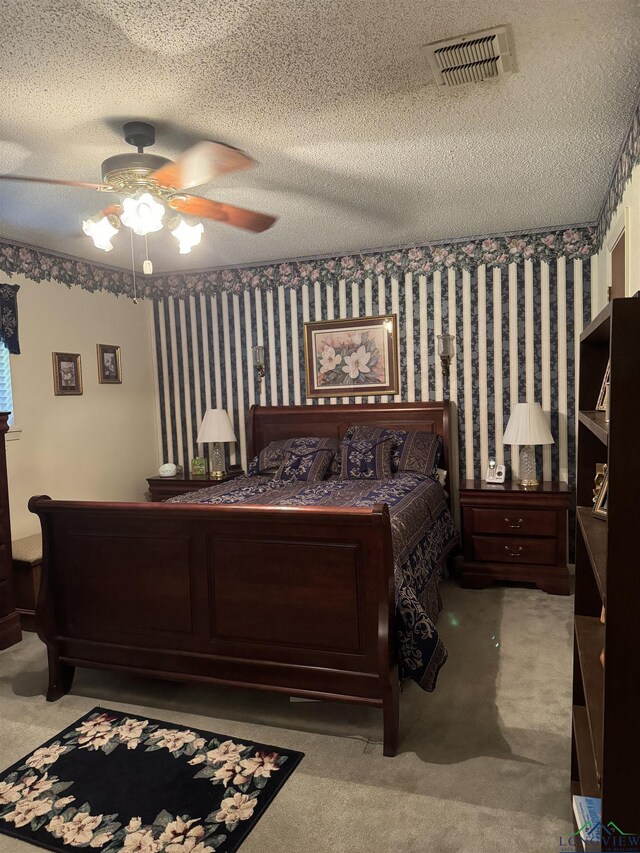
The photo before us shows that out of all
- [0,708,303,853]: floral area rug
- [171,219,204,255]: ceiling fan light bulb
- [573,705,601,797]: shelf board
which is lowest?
[0,708,303,853]: floral area rug

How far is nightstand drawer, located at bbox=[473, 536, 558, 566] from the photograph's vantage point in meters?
4.02

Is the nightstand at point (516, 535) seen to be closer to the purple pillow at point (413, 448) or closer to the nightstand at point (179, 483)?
the purple pillow at point (413, 448)

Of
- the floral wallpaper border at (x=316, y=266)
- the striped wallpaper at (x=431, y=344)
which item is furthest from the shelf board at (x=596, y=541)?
the floral wallpaper border at (x=316, y=266)

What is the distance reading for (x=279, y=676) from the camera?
97.9 inches

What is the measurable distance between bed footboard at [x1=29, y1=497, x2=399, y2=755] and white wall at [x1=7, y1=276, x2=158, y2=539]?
5.10 ft

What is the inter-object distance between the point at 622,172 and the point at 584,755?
2573mm

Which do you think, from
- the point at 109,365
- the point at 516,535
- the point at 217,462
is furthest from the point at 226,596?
the point at 109,365

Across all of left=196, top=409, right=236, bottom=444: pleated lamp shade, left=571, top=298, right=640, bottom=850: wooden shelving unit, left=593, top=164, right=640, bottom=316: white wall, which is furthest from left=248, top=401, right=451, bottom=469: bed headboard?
left=571, top=298, right=640, bottom=850: wooden shelving unit

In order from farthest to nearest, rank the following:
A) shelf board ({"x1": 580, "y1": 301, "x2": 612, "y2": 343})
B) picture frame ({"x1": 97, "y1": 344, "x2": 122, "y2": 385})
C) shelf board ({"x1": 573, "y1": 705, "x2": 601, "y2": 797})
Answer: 1. picture frame ({"x1": 97, "y1": 344, "x2": 122, "y2": 385})
2. shelf board ({"x1": 573, "y1": 705, "x2": 601, "y2": 797})
3. shelf board ({"x1": 580, "y1": 301, "x2": 612, "y2": 343})

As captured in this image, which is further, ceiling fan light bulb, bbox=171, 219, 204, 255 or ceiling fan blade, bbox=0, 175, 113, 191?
ceiling fan light bulb, bbox=171, 219, 204, 255

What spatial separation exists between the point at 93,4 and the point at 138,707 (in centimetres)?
271

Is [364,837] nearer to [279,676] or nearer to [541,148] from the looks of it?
[279,676]

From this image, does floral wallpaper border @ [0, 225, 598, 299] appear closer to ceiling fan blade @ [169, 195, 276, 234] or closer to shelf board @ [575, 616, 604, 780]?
ceiling fan blade @ [169, 195, 276, 234]

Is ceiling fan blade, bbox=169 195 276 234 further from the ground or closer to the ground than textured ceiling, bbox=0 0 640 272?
closer to the ground
